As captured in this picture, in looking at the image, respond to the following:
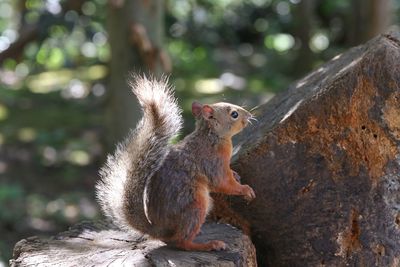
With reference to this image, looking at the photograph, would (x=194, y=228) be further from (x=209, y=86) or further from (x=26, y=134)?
(x=209, y=86)

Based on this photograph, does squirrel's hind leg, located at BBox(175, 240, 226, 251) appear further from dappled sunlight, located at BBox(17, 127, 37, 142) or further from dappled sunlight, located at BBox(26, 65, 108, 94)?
dappled sunlight, located at BBox(26, 65, 108, 94)

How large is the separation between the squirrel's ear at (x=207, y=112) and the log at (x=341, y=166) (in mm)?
226

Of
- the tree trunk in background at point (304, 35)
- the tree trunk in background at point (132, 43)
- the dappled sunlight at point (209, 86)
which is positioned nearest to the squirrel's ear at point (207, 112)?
the tree trunk in background at point (132, 43)

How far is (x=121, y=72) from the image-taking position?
21.0 ft

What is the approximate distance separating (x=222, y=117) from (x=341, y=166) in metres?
0.55

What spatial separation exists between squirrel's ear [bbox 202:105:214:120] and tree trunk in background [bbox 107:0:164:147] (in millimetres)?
2860

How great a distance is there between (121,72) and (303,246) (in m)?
3.58

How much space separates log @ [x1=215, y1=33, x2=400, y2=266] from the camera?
3.01 meters

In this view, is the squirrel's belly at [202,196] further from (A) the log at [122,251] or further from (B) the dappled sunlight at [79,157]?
(B) the dappled sunlight at [79,157]

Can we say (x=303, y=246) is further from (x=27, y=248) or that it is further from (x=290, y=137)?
(x=27, y=248)

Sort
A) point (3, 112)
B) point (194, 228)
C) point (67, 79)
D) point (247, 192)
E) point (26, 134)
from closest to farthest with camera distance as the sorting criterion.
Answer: point (194, 228) < point (247, 192) < point (26, 134) < point (3, 112) < point (67, 79)

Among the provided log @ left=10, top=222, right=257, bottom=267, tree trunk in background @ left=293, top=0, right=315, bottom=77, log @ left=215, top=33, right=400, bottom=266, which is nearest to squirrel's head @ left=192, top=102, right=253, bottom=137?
log @ left=215, top=33, right=400, bottom=266

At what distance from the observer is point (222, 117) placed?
10.4ft

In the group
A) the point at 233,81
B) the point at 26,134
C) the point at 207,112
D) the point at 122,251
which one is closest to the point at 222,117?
the point at 207,112
